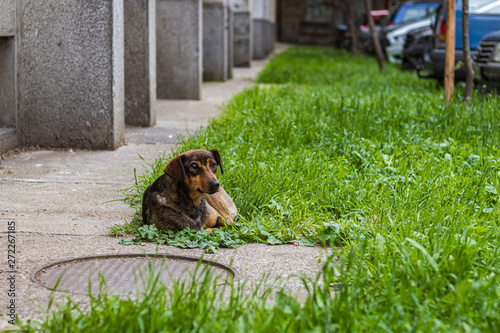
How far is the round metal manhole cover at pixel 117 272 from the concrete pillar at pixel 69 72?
343 cm

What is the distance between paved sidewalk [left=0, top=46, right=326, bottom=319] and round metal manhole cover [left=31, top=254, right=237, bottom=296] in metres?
0.08

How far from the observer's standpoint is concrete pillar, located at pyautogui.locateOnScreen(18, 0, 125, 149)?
7.15m

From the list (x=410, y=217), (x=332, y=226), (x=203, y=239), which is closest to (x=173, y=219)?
(x=203, y=239)

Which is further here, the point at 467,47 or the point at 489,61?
the point at 489,61

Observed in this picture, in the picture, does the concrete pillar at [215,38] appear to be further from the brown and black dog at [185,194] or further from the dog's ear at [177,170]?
the dog's ear at [177,170]

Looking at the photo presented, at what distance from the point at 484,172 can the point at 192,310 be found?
3.55 meters

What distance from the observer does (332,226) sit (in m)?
4.50

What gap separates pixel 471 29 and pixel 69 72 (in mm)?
7494

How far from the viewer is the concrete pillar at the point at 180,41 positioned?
1191 centimetres

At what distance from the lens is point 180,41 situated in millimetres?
11938

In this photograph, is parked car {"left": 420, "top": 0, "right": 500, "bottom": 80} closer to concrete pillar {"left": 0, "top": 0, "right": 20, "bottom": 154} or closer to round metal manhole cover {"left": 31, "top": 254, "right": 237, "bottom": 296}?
concrete pillar {"left": 0, "top": 0, "right": 20, "bottom": 154}

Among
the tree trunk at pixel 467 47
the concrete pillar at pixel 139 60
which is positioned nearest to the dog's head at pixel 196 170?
the concrete pillar at pixel 139 60

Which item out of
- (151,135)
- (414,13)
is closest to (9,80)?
(151,135)

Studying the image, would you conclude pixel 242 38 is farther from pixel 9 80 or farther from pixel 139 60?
pixel 9 80
